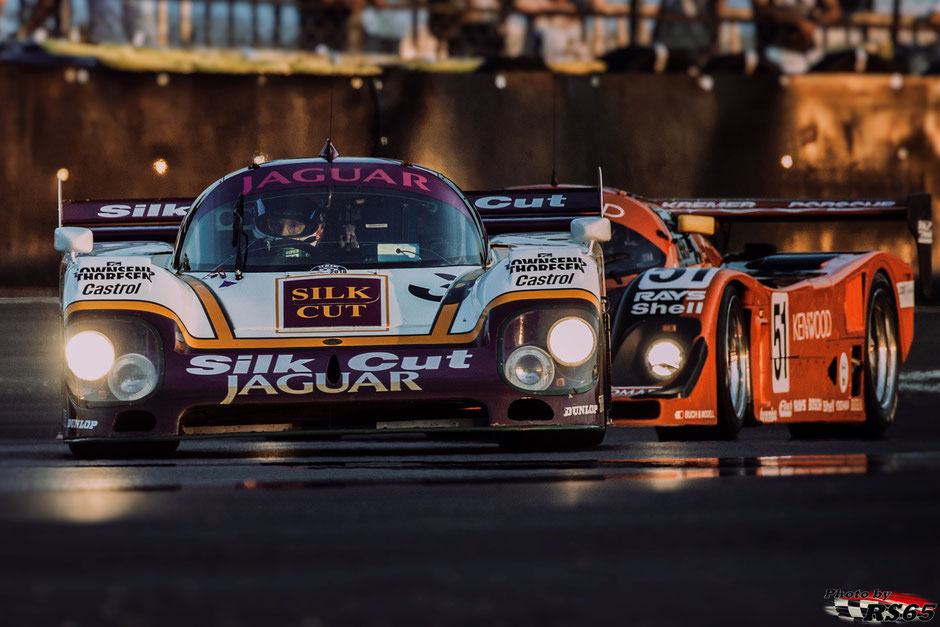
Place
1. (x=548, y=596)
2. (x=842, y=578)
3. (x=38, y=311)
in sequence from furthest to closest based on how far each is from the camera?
(x=38, y=311), (x=842, y=578), (x=548, y=596)

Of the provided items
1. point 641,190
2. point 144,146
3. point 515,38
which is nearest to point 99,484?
point 144,146

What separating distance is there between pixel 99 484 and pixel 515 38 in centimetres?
983

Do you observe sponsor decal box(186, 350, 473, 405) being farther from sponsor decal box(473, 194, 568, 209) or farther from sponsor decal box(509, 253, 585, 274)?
sponsor decal box(473, 194, 568, 209)

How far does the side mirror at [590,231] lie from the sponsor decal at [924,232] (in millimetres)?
3870

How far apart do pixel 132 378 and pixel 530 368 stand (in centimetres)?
146

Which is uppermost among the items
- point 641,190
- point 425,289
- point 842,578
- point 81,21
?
point 81,21

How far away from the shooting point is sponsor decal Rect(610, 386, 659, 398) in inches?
339

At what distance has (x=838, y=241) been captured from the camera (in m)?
12.9

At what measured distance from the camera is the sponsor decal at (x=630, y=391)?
28.2 ft

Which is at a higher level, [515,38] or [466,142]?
[515,38]

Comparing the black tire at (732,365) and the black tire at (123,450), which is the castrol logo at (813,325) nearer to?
the black tire at (732,365)

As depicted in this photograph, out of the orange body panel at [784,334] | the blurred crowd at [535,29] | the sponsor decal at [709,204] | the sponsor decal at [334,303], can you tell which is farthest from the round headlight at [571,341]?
the blurred crowd at [535,29]

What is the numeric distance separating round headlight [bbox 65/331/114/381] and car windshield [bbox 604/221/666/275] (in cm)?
323

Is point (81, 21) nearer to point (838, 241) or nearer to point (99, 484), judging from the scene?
point (838, 241)
